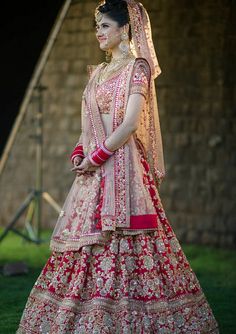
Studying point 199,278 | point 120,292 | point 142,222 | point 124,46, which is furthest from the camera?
point 199,278

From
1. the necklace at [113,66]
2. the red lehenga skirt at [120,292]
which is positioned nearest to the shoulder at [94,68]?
the necklace at [113,66]

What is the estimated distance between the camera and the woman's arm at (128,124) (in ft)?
13.5

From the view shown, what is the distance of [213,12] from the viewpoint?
824 cm

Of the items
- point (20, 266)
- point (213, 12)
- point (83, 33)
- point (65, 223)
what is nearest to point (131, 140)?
point (65, 223)

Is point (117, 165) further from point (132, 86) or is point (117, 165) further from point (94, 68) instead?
point (94, 68)

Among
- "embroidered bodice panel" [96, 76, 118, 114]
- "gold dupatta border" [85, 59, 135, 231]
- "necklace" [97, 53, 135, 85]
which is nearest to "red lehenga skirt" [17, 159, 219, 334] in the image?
"gold dupatta border" [85, 59, 135, 231]

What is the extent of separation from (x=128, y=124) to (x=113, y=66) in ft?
1.01

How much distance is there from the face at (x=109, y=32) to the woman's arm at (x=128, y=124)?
0.27 m

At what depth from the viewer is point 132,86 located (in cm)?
416

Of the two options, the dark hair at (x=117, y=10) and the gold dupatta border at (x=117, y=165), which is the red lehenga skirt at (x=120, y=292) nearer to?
the gold dupatta border at (x=117, y=165)

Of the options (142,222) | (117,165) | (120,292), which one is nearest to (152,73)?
(117,165)

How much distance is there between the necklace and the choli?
3 centimetres

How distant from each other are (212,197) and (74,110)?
6.44ft

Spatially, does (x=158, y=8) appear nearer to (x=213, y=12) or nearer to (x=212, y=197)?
(x=213, y=12)
